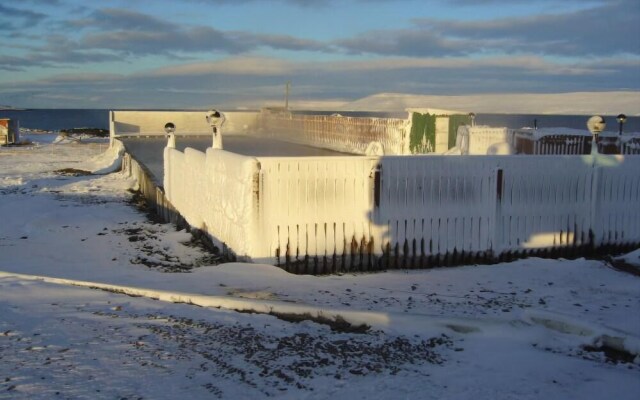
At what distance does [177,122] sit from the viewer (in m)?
51.2

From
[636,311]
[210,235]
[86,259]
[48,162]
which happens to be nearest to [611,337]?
[636,311]

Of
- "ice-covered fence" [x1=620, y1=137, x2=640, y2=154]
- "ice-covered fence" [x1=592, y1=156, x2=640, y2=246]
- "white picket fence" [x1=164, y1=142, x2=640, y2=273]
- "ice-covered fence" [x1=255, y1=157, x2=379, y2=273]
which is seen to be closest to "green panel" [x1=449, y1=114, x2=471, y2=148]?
"ice-covered fence" [x1=620, y1=137, x2=640, y2=154]

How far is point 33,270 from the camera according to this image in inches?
348

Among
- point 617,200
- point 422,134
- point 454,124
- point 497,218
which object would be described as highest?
point 454,124

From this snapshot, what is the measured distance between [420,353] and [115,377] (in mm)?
2640

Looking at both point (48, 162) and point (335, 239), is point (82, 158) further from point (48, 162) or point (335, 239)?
point (335, 239)

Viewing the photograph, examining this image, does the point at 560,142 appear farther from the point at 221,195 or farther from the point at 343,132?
the point at 221,195

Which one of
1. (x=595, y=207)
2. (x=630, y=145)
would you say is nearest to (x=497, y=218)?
(x=595, y=207)

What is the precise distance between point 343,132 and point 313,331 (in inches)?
974

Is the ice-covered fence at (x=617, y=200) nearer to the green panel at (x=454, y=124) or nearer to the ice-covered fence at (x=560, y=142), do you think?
the ice-covered fence at (x=560, y=142)

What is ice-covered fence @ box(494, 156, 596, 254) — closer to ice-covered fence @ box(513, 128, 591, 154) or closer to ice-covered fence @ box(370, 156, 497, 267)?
ice-covered fence @ box(370, 156, 497, 267)

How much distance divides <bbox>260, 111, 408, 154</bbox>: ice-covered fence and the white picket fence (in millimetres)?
15082

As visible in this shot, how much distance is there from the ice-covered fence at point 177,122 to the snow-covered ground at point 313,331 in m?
41.3

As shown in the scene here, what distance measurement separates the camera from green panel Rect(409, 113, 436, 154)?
25.9 meters
